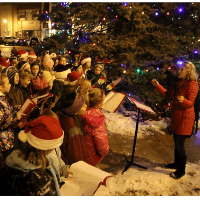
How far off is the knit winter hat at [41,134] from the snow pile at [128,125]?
4141 mm

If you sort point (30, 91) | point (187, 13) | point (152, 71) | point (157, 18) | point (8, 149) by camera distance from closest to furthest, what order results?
1. point (8, 149)
2. point (30, 91)
3. point (152, 71)
4. point (187, 13)
5. point (157, 18)

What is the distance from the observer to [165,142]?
5.53 meters

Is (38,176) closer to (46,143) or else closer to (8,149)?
(46,143)

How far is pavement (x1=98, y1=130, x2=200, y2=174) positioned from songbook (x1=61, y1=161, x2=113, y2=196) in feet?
6.01

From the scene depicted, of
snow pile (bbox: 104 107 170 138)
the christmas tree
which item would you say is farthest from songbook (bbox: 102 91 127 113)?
the christmas tree

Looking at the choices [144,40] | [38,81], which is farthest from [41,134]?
[144,40]

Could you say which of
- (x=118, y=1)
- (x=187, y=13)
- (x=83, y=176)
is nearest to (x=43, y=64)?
(x=118, y=1)

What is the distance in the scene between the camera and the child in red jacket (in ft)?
9.62

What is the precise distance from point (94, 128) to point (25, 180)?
1.25 meters

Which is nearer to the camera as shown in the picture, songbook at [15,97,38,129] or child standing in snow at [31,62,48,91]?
songbook at [15,97,38,129]

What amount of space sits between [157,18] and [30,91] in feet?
19.8

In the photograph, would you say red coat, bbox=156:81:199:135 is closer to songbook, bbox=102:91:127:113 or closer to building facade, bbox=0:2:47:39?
songbook, bbox=102:91:127:113

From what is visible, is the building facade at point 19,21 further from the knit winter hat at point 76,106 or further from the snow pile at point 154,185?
the snow pile at point 154,185

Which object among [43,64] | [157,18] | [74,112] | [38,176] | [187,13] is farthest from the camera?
[157,18]
